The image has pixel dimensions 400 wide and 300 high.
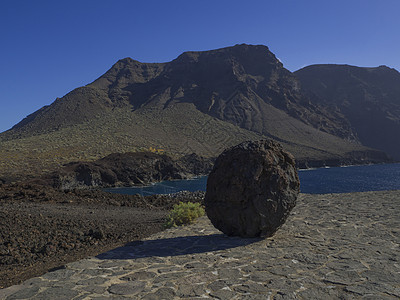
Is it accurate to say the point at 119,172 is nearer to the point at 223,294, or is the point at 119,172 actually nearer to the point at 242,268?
the point at 242,268

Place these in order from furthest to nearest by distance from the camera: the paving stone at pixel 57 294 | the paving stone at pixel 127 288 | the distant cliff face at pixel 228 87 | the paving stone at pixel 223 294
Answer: the distant cliff face at pixel 228 87 < the paving stone at pixel 127 288 < the paving stone at pixel 57 294 < the paving stone at pixel 223 294

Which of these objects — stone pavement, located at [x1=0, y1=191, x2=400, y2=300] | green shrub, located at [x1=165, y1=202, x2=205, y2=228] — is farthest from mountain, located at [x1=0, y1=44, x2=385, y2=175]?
stone pavement, located at [x1=0, y1=191, x2=400, y2=300]

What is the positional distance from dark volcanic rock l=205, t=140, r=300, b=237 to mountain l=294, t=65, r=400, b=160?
154 m

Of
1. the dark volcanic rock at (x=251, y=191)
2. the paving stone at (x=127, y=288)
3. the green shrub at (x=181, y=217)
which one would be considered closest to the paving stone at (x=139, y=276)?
the paving stone at (x=127, y=288)

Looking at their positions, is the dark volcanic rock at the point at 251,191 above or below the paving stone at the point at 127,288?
above

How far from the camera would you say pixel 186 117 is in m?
90.8

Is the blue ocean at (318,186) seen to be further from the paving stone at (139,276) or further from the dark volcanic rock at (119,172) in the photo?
the paving stone at (139,276)

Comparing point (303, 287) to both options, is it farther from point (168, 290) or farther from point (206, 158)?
point (206, 158)

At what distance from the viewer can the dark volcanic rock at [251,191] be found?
7.23m

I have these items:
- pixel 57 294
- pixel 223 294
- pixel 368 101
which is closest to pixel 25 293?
pixel 57 294

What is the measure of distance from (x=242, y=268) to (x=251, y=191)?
223cm

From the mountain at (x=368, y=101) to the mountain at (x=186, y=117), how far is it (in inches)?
786

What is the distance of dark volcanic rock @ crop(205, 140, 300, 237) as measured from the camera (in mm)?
7230

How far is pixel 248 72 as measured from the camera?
13912 cm
